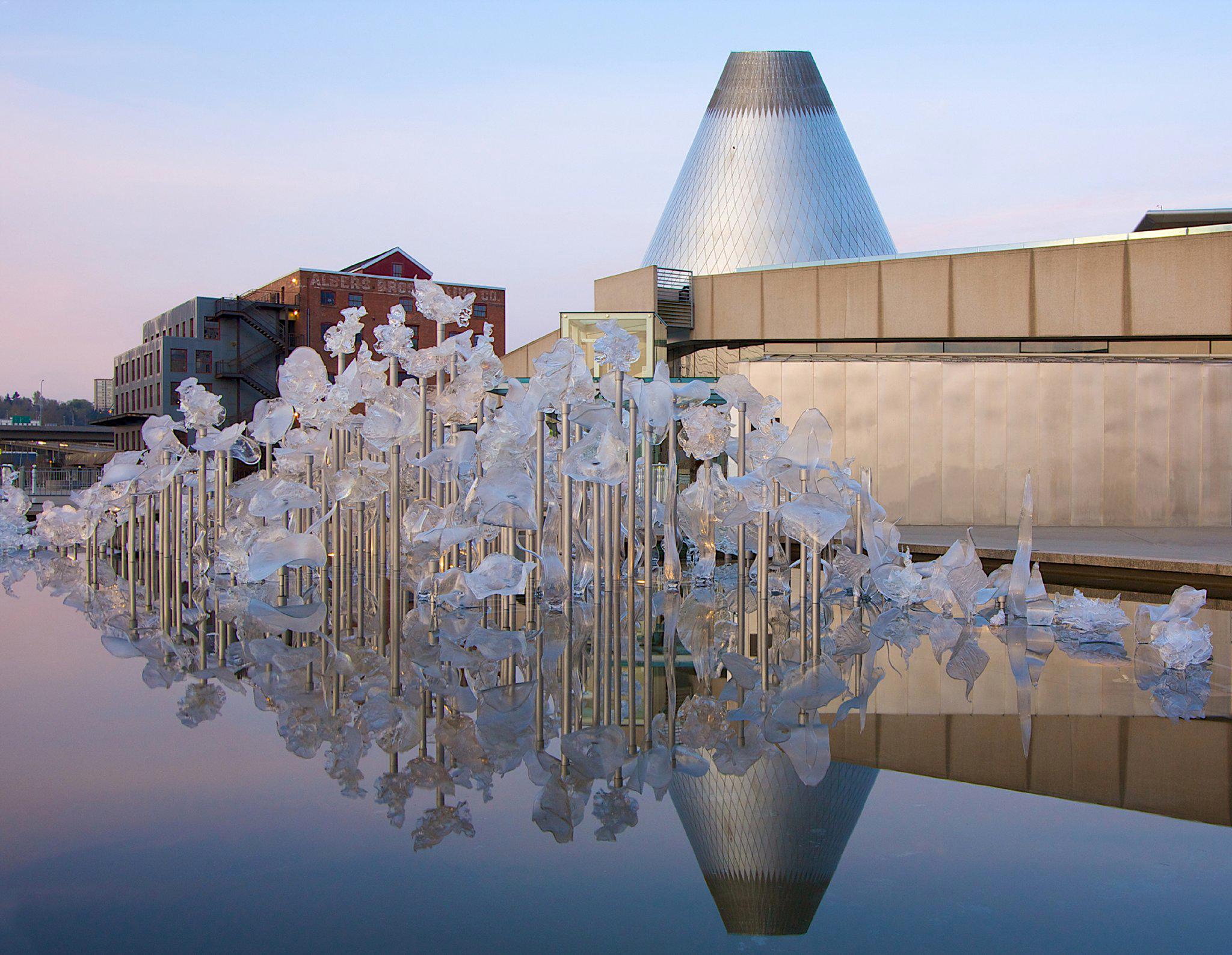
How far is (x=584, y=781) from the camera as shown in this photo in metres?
2.64

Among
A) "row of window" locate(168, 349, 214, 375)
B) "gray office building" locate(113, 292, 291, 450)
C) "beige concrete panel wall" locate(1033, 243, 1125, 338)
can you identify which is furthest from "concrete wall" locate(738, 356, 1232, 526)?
"row of window" locate(168, 349, 214, 375)

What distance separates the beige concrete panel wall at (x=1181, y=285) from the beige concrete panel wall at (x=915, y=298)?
265 cm

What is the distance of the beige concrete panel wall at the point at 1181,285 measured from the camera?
15297 millimetres

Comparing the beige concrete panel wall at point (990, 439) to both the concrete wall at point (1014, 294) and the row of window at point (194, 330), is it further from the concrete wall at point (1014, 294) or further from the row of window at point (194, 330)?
the row of window at point (194, 330)

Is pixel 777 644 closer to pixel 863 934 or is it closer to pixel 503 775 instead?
pixel 503 775

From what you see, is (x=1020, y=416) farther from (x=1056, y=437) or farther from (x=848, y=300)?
(x=848, y=300)

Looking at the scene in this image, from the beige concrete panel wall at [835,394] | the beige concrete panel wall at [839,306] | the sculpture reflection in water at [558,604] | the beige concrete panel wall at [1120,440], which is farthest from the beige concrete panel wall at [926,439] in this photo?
the sculpture reflection in water at [558,604]

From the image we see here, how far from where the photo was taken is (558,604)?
575cm

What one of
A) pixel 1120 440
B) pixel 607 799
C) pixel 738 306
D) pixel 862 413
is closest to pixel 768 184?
pixel 738 306

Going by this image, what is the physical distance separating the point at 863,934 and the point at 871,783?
88cm

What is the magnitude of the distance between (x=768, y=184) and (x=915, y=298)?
13.5 m

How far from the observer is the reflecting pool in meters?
1.86

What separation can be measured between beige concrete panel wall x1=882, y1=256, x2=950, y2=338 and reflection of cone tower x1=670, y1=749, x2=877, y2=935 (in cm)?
1499

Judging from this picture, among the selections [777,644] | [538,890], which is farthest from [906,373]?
[538,890]
